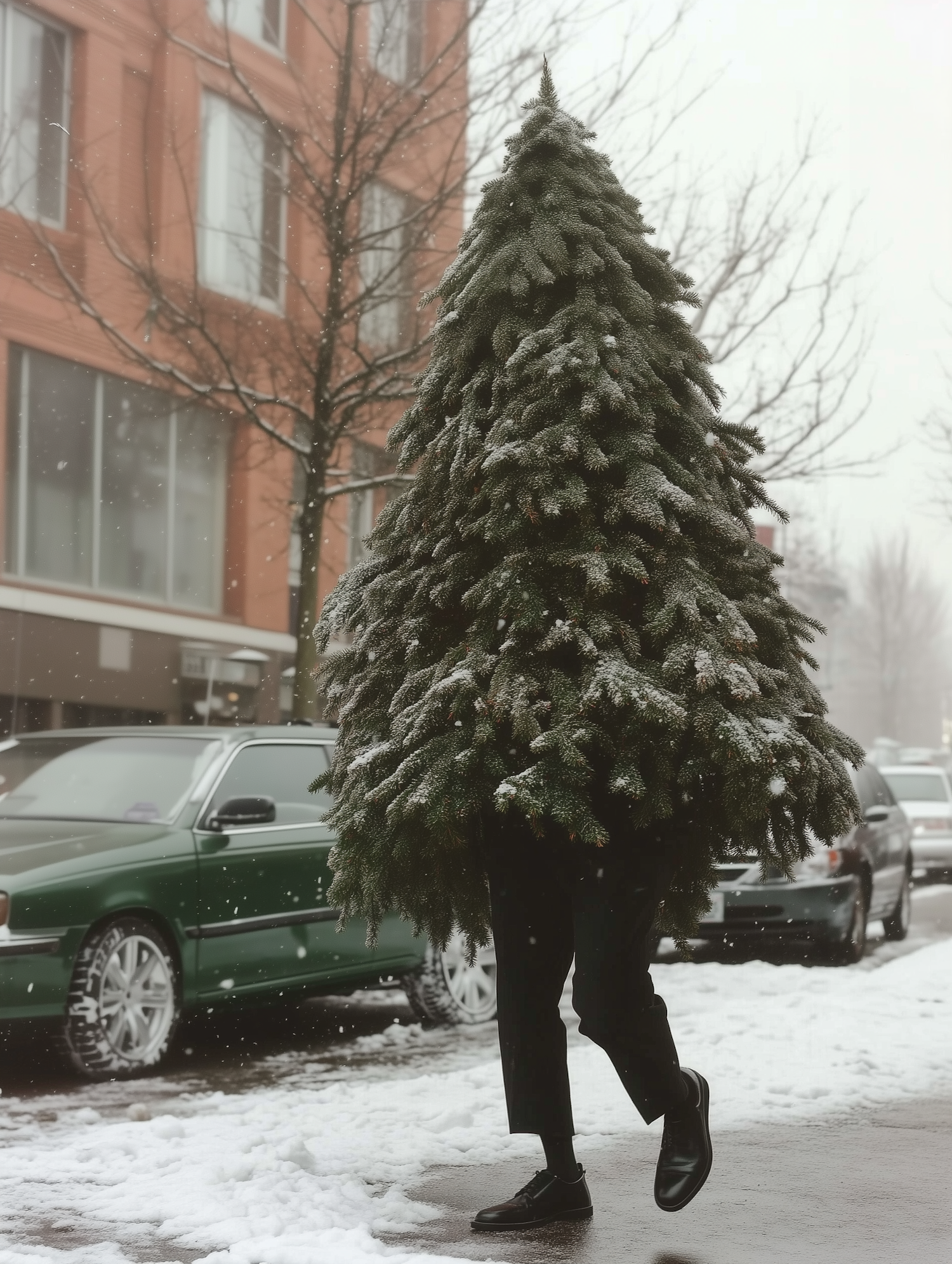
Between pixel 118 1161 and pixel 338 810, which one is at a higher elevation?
pixel 338 810

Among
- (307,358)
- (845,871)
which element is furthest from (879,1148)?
(307,358)

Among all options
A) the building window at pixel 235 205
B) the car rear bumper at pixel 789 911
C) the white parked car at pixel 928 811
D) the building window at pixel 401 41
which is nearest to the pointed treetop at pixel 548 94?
the car rear bumper at pixel 789 911

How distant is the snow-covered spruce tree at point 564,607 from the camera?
13.1 ft

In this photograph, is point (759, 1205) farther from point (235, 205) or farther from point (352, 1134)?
point (235, 205)

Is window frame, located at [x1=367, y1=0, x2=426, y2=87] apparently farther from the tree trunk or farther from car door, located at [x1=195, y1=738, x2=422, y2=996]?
car door, located at [x1=195, y1=738, x2=422, y2=996]

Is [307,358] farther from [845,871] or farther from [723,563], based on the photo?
[723,563]

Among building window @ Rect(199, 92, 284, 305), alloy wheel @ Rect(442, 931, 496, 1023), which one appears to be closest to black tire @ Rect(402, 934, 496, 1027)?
alloy wheel @ Rect(442, 931, 496, 1023)

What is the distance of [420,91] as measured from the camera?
15.2m

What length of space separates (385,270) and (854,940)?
278 inches

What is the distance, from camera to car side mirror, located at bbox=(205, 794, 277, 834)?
25.0ft

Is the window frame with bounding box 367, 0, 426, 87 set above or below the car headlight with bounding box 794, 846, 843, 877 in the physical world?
above

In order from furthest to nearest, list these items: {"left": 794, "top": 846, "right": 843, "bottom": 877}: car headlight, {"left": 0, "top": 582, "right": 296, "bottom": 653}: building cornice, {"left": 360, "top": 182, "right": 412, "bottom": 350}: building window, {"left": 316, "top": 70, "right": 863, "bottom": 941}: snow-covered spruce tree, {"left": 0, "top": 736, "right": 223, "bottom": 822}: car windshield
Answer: {"left": 0, "top": 582, "right": 296, "bottom": 653}: building cornice, {"left": 360, "top": 182, "right": 412, "bottom": 350}: building window, {"left": 794, "top": 846, "right": 843, "bottom": 877}: car headlight, {"left": 0, "top": 736, "right": 223, "bottom": 822}: car windshield, {"left": 316, "top": 70, "right": 863, "bottom": 941}: snow-covered spruce tree

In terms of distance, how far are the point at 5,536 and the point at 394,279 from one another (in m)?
5.21

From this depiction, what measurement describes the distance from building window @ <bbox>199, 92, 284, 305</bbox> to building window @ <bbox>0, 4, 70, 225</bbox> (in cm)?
170
